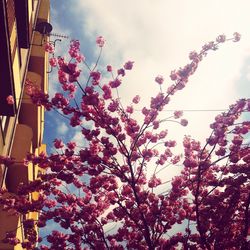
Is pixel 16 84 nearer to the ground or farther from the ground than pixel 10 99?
farther from the ground

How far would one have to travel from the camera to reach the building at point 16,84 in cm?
896

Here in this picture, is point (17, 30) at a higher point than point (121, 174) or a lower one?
higher

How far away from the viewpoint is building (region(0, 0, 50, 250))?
896 cm

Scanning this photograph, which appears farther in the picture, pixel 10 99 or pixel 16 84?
pixel 16 84

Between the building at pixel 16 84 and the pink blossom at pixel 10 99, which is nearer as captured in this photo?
the building at pixel 16 84

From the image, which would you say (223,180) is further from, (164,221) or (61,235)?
(61,235)

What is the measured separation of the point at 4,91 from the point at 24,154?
4.89 metres

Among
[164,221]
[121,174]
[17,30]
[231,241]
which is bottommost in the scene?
[231,241]

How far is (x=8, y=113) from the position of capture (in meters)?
10.2

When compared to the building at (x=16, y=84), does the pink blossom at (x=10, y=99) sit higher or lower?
lower

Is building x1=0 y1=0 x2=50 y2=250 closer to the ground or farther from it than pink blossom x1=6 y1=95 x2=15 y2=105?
farther from it

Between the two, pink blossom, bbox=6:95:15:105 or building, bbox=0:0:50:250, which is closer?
building, bbox=0:0:50:250

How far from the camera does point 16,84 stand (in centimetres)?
1123

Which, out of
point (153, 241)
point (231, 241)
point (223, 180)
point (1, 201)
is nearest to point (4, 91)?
point (1, 201)
